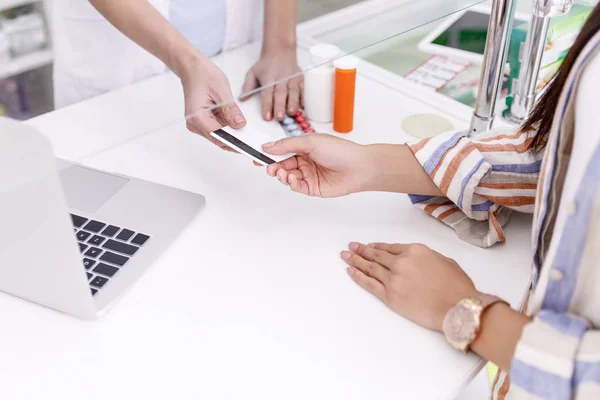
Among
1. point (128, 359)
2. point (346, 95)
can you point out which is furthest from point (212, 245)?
point (346, 95)

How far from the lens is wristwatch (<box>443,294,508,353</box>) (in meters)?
0.56

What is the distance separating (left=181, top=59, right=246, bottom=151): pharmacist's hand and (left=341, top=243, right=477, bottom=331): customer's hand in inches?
8.7

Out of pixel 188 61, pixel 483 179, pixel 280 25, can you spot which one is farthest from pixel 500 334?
pixel 280 25

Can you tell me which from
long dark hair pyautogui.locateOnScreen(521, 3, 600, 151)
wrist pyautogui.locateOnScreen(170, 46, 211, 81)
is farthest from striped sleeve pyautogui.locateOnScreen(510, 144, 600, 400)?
wrist pyautogui.locateOnScreen(170, 46, 211, 81)

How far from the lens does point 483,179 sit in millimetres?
729

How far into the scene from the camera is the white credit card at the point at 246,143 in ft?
2.36

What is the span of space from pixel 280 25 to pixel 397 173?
33cm

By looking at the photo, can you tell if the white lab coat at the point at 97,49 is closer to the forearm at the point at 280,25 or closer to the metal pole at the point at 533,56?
the forearm at the point at 280,25

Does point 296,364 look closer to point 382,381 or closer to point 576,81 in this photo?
point 382,381

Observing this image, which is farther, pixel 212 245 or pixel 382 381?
pixel 212 245

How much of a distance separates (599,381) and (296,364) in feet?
0.87

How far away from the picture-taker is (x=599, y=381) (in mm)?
470

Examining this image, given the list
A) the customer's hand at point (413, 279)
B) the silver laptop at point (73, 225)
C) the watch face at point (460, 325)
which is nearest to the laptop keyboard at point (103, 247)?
the silver laptop at point (73, 225)

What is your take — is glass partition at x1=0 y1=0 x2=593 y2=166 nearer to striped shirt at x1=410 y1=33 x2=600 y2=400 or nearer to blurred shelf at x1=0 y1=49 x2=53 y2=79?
blurred shelf at x1=0 y1=49 x2=53 y2=79
